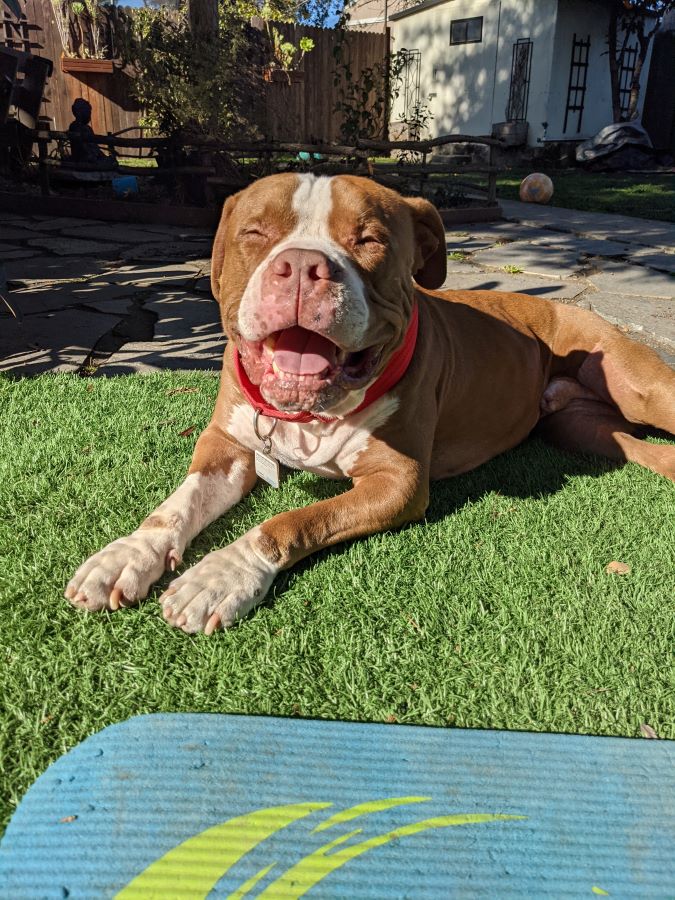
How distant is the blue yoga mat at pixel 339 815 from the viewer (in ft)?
4.37

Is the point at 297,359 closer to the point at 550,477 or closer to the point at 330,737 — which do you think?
the point at 330,737

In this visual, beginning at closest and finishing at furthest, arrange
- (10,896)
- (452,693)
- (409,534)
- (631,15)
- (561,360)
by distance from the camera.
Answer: (10,896), (452,693), (409,534), (561,360), (631,15)

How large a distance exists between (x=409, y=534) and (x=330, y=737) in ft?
3.10

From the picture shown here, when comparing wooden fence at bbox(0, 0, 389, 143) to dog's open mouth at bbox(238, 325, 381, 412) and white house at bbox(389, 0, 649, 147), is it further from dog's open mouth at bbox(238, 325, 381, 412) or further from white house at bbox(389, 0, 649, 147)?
dog's open mouth at bbox(238, 325, 381, 412)

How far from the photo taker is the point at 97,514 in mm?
2523

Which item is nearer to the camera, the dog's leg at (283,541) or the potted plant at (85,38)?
the dog's leg at (283,541)

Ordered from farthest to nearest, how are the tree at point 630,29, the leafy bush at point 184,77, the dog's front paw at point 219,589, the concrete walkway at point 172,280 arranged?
1. the tree at point 630,29
2. the leafy bush at point 184,77
3. the concrete walkway at point 172,280
4. the dog's front paw at point 219,589

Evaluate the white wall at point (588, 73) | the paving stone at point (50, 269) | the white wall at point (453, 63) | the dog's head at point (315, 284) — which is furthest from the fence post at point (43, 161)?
the white wall at point (453, 63)

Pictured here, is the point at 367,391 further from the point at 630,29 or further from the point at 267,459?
the point at 630,29

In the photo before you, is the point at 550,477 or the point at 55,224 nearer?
the point at 550,477

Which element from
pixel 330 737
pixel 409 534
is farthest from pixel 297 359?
pixel 330 737

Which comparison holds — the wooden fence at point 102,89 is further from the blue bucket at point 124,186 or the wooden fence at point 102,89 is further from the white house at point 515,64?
the white house at point 515,64

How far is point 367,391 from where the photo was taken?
248cm

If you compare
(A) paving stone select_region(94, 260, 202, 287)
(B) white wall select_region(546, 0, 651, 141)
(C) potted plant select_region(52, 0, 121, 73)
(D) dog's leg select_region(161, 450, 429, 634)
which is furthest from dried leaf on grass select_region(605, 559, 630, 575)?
(B) white wall select_region(546, 0, 651, 141)
